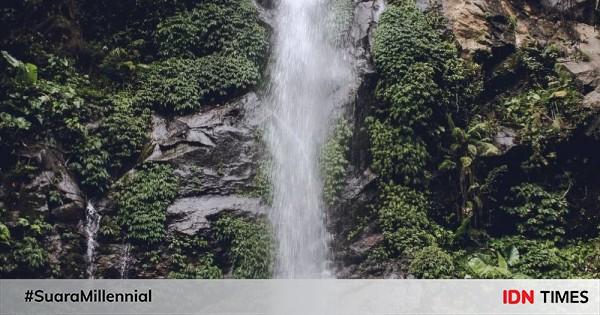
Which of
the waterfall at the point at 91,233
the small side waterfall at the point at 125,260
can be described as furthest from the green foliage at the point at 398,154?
the waterfall at the point at 91,233

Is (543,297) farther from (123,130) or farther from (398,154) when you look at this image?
(123,130)

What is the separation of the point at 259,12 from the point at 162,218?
5.13 metres

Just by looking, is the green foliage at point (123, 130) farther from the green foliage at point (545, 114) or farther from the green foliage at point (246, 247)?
the green foliage at point (545, 114)

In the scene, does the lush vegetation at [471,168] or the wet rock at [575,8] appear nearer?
the lush vegetation at [471,168]

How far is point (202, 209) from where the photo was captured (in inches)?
407

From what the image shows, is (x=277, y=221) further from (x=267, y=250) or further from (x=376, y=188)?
(x=376, y=188)

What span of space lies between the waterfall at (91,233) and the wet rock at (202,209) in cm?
117

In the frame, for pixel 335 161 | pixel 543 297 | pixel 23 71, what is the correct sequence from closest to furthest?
pixel 23 71, pixel 543 297, pixel 335 161

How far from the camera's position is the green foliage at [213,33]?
1215cm

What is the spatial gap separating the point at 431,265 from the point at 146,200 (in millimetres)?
4926

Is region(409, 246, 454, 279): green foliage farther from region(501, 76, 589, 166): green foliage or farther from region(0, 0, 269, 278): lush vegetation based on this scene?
region(501, 76, 589, 166): green foliage

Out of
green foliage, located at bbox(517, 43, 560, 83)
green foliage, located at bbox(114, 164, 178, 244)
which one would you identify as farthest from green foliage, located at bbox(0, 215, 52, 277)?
green foliage, located at bbox(517, 43, 560, 83)

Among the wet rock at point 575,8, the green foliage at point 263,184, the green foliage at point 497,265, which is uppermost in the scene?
the wet rock at point 575,8

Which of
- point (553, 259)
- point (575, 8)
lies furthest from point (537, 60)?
point (553, 259)
